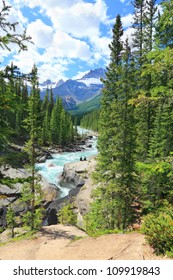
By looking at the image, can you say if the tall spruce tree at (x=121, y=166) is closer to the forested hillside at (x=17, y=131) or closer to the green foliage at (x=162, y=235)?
the forested hillside at (x=17, y=131)

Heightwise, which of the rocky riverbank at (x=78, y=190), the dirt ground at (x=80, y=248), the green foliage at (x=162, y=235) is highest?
the green foliage at (x=162, y=235)

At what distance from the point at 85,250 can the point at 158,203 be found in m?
9.95

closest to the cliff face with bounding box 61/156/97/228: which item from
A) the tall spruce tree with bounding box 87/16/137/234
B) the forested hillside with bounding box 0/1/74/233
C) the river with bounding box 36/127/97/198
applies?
the river with bounding box 36/127/97/198

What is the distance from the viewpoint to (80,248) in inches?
439

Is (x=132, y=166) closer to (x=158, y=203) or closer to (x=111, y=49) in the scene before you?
(x=158, y=203)

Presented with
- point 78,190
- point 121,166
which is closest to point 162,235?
point 121,166

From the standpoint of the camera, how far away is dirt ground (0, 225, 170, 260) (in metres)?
8.90

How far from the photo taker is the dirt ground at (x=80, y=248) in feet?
29.2

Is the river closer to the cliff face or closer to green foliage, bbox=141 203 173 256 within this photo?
the cliff face

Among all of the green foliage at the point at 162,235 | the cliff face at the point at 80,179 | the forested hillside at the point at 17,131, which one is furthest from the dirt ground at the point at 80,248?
the cliff face at the point at 80,179

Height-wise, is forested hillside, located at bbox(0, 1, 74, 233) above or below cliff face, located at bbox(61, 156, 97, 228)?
above

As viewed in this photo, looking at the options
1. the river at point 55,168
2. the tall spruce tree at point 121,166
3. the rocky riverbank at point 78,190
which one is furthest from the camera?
the river at point 55,168

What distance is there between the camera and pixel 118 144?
1966 cm

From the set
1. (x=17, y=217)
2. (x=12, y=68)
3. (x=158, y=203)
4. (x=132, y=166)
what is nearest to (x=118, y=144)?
(x=132, y=166)
